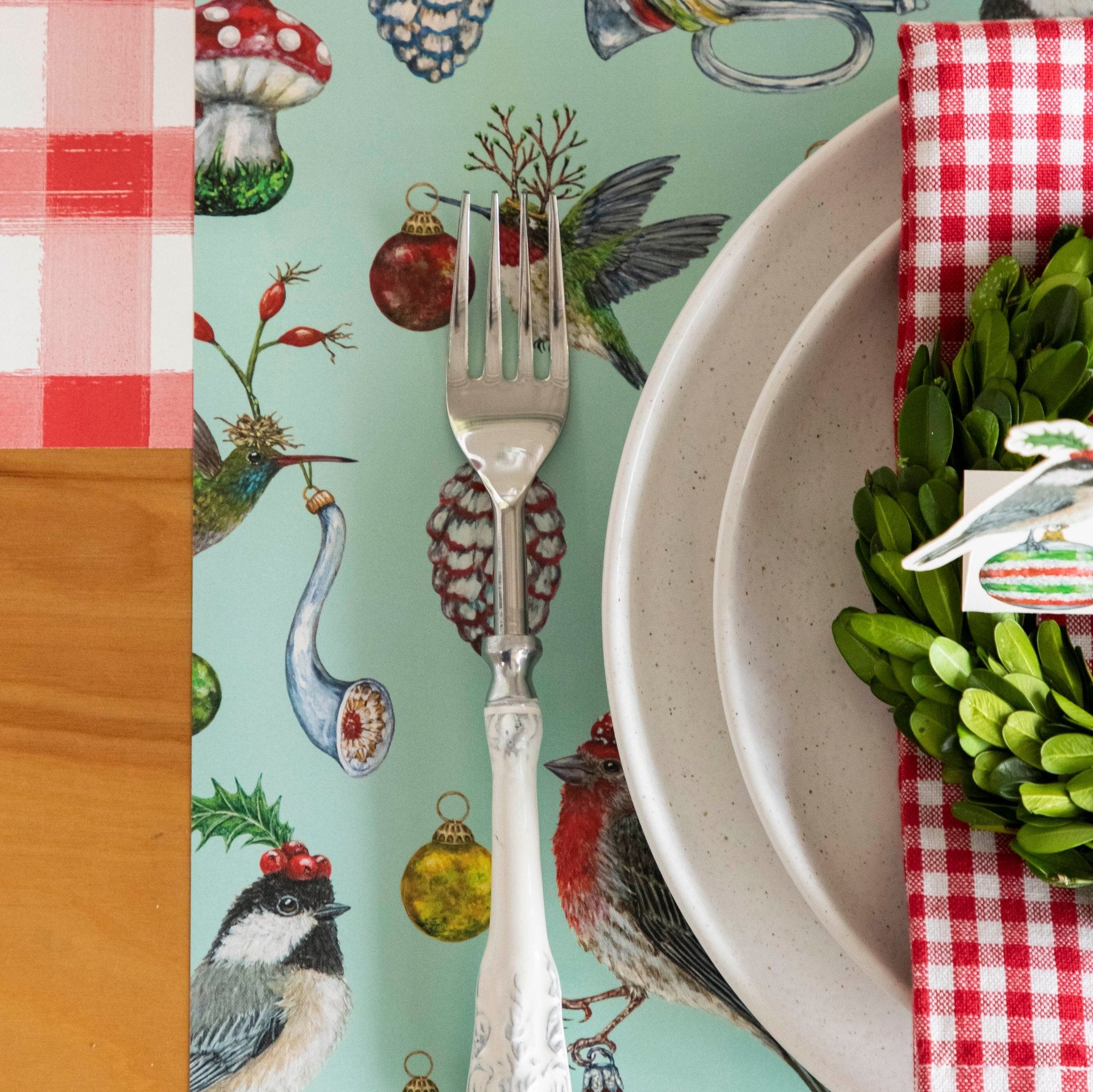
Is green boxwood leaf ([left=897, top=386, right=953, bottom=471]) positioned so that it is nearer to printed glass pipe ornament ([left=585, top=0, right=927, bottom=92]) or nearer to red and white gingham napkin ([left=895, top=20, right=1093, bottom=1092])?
red and white gingham napkin ([left=895, top=20, right=1093, bottom=1092])

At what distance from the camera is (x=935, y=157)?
357 mm

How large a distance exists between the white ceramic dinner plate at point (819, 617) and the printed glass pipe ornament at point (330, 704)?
0.18m

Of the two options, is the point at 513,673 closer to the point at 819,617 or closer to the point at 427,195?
the point at 819,617

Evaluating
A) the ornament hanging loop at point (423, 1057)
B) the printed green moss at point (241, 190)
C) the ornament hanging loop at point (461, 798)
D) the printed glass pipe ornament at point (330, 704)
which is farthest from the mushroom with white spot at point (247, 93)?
the ornament hanging loop at point (423, 1057)

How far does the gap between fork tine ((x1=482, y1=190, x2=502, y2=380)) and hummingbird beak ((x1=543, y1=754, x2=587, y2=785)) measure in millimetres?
184

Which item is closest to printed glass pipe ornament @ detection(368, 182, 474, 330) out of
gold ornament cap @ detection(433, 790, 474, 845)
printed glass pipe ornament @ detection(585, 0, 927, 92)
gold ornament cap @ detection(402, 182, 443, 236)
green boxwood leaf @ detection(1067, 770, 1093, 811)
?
gold ornament cap @ detection(402, 182, 443, 236)

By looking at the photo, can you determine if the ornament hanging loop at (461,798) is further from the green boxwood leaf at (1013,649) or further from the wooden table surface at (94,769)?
the green boxwood leaf at (1013,649)

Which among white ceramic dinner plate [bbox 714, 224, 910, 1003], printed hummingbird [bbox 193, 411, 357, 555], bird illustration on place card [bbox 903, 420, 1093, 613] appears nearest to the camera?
bird illustration on place card [bbox 903, 420, 1093, 613]

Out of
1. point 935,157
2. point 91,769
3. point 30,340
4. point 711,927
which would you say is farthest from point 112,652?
point 935,157

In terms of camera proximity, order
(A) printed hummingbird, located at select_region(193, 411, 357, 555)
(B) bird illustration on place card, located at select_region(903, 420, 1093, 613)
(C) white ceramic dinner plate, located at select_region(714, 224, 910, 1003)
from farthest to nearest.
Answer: (A) printed hummingbird, located at select_region(193, 411, 357, 555), (C) white ceramic dinner plate, located at select_region(714, 224, 910, 1003), (B) bird illustration on place card, located at select_region(903, 420, 1093, 613)

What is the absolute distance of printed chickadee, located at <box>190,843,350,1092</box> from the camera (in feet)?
1.47

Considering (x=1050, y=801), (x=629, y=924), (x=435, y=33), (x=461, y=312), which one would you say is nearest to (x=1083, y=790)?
(x=1050, y=801)

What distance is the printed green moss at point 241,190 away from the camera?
0.49m

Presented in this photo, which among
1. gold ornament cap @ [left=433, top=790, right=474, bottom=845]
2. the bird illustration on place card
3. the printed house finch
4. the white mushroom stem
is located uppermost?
the white mushroom stem
